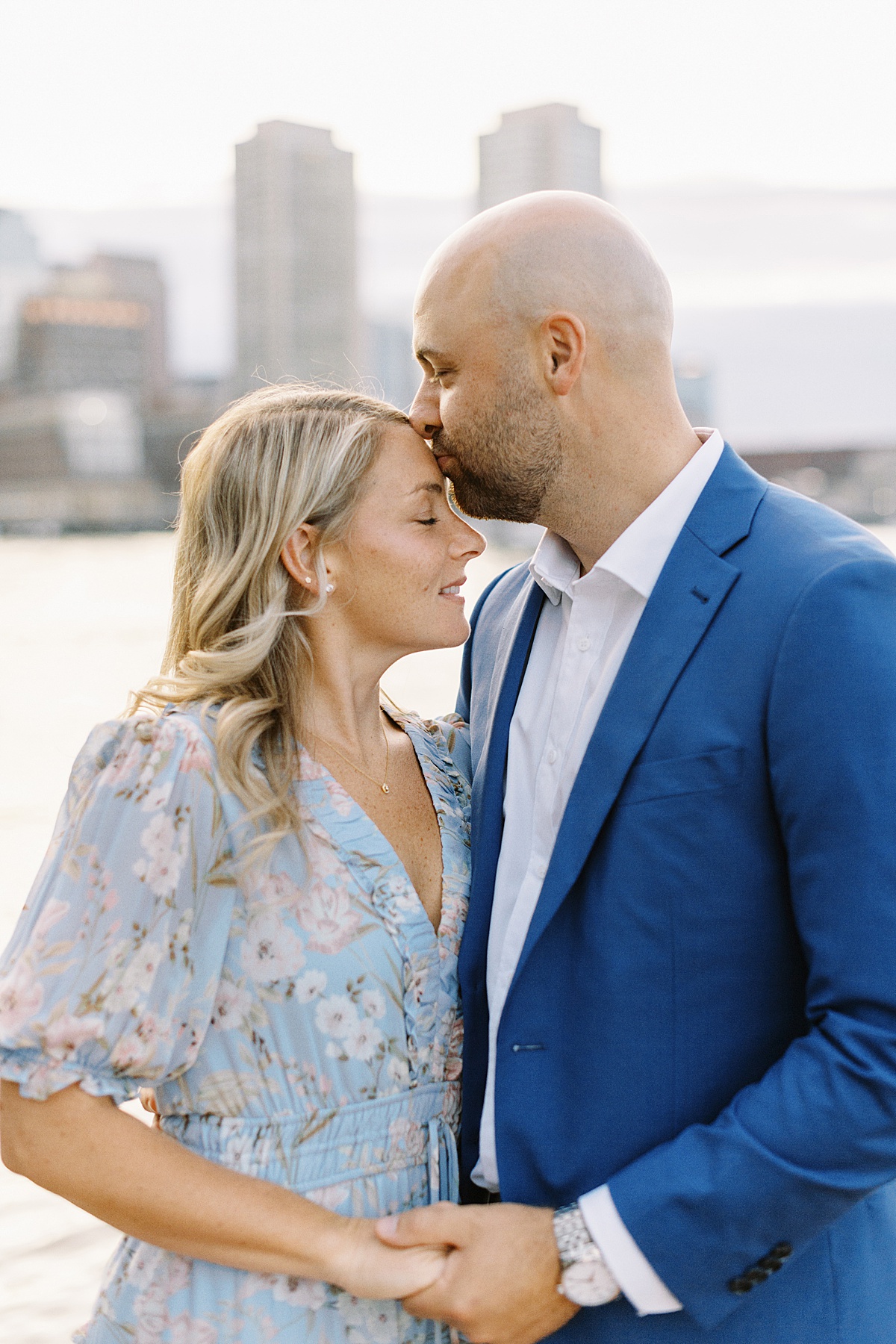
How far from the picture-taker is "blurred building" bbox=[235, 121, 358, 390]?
4491 centimetres

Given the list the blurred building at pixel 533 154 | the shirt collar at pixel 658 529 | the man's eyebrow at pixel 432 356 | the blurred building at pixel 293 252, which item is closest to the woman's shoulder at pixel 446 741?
the shirt collar at pixel 658 529

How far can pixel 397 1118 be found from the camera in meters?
1.58

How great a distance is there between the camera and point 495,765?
5.68 ft

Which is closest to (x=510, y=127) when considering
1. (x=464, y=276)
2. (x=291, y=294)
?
(x=464, y=276)

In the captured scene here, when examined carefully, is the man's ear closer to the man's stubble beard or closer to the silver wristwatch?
the man's stubble beard

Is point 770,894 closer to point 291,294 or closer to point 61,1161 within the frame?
point 61,1161

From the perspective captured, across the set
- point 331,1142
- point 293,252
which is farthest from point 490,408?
point 293,252

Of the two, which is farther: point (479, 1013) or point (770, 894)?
point (479, 1013)

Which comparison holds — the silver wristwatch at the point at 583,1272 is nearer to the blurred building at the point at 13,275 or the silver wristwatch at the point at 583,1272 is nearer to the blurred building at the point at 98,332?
the blurred building at the point at 98,332

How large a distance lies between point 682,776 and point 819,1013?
0.29 meters

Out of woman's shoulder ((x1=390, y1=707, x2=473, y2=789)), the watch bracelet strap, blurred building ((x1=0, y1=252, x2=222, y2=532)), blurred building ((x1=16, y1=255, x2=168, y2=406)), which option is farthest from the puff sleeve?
blurred building ((x1=16, y1=255, x2=168, y2=406))

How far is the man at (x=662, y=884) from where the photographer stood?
128 centimetres

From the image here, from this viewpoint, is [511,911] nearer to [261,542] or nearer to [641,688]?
[641,688]

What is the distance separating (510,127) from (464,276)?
23.8 metres
